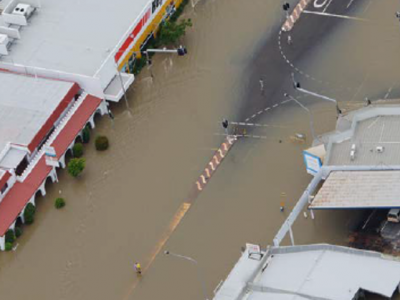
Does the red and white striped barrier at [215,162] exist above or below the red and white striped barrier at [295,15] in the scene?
below

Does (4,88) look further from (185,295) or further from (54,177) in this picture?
(185,295)

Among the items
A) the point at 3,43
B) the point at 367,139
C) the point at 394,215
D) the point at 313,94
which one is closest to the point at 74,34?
the point at 3,43

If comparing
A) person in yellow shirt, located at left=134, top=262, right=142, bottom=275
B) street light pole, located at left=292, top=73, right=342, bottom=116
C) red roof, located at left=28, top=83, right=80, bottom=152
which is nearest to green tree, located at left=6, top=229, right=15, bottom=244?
red roof, located at left=28, top=83, right=80, bottom=152

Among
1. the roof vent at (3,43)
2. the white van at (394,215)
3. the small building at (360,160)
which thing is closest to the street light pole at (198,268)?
the small building at (360,160)

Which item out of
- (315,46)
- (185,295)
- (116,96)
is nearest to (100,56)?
(116,96)

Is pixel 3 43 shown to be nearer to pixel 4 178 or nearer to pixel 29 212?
pixel 4 178

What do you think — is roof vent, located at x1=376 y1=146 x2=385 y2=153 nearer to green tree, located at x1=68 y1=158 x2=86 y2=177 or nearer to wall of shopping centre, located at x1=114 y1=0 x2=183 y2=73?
green tree, located at x1=68 y1=158 x2=86 y2=177

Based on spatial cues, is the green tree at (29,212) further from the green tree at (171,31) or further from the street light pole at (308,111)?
the street light pole at (308,111)
